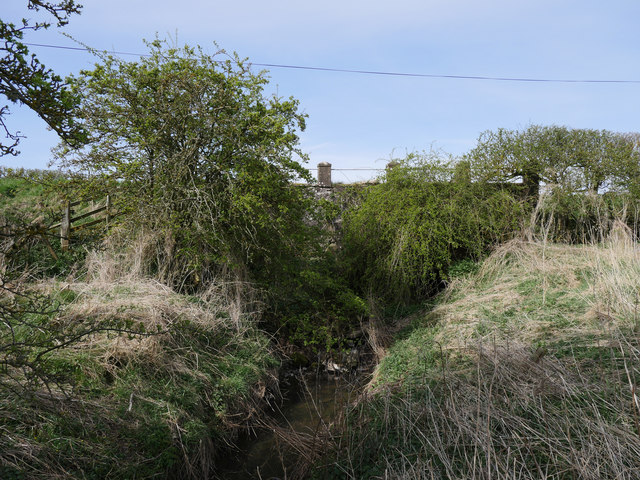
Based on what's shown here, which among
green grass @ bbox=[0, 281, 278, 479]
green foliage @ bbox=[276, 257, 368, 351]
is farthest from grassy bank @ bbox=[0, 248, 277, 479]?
green foliage @ bbox=[276, 257, 368, 351]

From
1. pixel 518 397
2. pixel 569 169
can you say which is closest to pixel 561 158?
pixel 569 169

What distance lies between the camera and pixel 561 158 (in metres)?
11.5

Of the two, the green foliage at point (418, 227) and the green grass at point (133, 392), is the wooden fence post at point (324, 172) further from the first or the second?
the green grass at point (133, 392)

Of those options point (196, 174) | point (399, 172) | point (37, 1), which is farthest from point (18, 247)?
point (399, 172)

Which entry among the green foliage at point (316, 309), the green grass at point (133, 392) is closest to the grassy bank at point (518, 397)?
the green foliage at point (316, 309)

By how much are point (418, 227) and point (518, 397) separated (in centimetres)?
515

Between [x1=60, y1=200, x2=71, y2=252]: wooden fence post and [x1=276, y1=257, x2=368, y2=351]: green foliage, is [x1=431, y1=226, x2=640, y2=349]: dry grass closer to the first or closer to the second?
[x1=276, y1=257, x2=368, y2=351]: green foliage

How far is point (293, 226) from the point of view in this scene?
7316 millimetres

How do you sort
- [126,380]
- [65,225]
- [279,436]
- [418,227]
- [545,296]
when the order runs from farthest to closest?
[418,227], [65,225], [545,296], [126,380], [279,436]

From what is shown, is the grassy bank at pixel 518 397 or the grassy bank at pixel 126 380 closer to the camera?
the grassy bank at pixel 518 397

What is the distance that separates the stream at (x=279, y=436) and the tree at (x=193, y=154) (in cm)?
206

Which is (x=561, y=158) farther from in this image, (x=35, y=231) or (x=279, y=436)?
(x=35, y=231)

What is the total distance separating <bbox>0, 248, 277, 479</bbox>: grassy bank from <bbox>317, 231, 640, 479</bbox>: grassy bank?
1383 millimetres

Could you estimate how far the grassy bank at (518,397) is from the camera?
10.1ft
